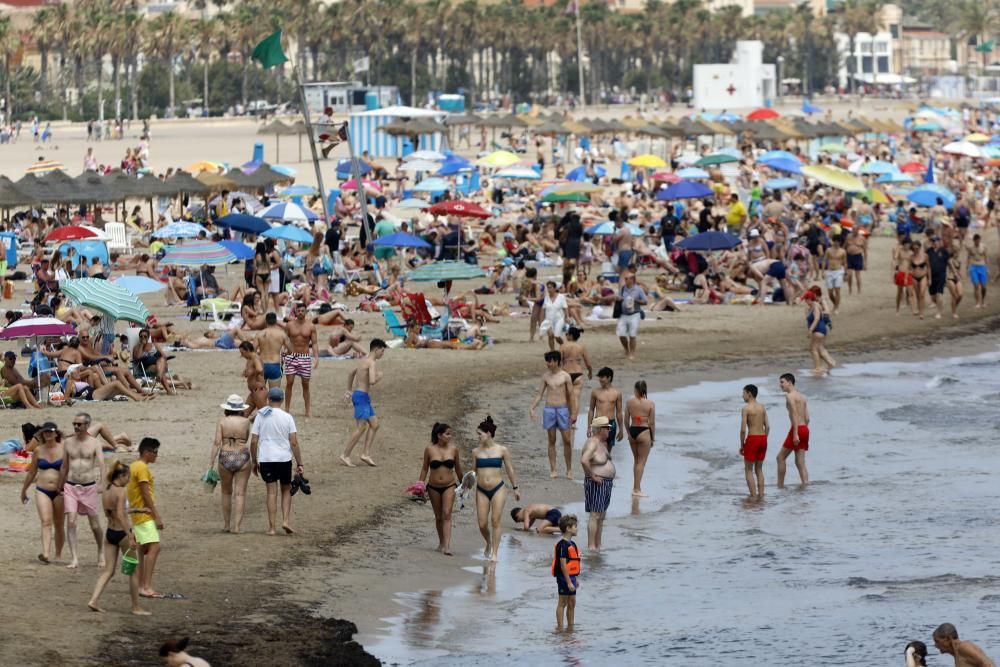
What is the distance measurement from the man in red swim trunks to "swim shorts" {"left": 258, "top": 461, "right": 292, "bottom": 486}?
478 cm

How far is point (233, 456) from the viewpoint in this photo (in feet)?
42.5

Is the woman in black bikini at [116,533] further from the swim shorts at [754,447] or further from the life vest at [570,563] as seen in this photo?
the swim shorts at [754,447]

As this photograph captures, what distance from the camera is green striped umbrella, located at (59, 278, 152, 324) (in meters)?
18.2

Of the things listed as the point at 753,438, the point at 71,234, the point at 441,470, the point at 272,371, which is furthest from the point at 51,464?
the point at 71,234

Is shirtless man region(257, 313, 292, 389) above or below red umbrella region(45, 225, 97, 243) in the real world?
below

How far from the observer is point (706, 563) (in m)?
13.9

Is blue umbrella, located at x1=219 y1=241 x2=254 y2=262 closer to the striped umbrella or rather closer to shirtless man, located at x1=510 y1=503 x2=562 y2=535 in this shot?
the striped umbrella

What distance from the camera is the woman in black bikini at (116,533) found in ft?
35.1

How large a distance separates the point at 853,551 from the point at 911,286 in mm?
14076

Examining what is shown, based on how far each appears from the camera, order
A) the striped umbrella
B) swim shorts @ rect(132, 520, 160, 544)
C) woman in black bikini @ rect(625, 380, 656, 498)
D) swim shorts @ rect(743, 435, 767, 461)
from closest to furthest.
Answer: swim shorts @ rect(132, 520, 160, 544)
woman in black bikini @ rect(625, 380, 656, 498)
swim shorts @ rect(743, 435, 767, 461)
the striped umbrella

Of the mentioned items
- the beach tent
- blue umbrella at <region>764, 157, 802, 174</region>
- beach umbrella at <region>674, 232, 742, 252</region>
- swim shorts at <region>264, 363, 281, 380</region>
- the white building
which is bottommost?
swim shorts at <region>264, 363, 281, 380</region>

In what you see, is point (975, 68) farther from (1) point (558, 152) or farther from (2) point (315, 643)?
(2) point (315, 643)

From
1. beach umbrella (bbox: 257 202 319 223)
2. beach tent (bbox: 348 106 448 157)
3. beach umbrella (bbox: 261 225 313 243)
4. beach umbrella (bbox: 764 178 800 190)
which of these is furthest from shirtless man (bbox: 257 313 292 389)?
beach tent (bbox: 348 106 448 157)

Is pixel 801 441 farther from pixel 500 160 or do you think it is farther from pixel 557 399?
pixel 500 160
